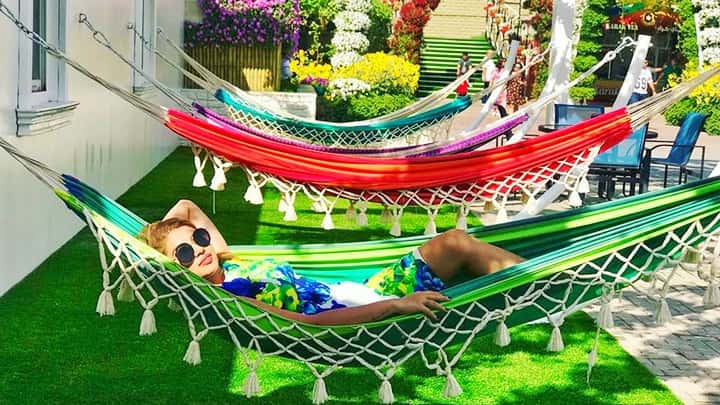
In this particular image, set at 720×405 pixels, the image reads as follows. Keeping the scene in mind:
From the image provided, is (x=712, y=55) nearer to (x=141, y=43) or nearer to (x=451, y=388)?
(x=141, y=43)

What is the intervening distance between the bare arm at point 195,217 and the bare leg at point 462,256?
691 millimetres

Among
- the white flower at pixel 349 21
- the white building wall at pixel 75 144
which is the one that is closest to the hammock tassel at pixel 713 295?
the white building wall at pixel 75 144

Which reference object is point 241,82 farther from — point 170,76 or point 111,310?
point 111,310

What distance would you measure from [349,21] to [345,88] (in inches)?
157

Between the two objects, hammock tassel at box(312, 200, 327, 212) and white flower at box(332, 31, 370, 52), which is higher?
white flower at box(332, 31, 370, 52)

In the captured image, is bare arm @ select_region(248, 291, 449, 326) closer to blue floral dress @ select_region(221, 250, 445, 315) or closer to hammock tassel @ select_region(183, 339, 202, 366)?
hammock tassel @ select_region(183, 339, 202, 366)

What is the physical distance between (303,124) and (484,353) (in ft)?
12.1

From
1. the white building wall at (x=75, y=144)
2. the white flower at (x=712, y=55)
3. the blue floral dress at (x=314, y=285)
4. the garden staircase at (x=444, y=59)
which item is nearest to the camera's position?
the blue floral dress at (x=314, y=285)

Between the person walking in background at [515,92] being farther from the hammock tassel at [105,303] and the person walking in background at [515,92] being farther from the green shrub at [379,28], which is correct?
the hammock tassel at [105,303]

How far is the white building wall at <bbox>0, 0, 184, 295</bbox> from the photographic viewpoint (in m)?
4.99

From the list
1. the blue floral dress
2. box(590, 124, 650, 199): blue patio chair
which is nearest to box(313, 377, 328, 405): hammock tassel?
the blue floral dress

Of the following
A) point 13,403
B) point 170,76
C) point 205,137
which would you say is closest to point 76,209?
point 13,403

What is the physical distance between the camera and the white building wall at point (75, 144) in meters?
4.99

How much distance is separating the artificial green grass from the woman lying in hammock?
0.35 m
